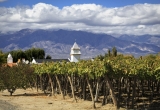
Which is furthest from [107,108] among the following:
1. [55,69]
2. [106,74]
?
[55,69]

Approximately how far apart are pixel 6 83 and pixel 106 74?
748 inches

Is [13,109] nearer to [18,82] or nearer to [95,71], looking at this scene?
[95,71]

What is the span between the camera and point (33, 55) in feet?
434

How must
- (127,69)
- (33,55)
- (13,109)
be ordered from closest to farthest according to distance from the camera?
(127,69)
(13,109)
(33,55)

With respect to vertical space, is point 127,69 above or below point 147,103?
above

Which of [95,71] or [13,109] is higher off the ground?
[95,71]

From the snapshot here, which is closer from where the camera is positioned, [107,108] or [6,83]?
[107,108]

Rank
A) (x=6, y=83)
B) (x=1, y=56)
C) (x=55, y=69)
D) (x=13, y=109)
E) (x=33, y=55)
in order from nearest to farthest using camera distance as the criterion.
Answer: (x=13, y=109), (x=55, y=69), (x=6, y=83), (x=1, y=56), (x=33, y=55)

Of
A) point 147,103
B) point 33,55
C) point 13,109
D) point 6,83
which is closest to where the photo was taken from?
point 13,109

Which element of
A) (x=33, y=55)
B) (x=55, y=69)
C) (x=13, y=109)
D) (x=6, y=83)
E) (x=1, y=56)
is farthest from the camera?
(x=33, y=55)

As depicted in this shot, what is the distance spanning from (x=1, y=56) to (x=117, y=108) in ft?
230

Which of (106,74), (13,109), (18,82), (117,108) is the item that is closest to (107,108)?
(117,108)

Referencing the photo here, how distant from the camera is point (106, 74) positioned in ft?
78.5

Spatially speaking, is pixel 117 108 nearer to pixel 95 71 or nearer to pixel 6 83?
pixel 95 71
